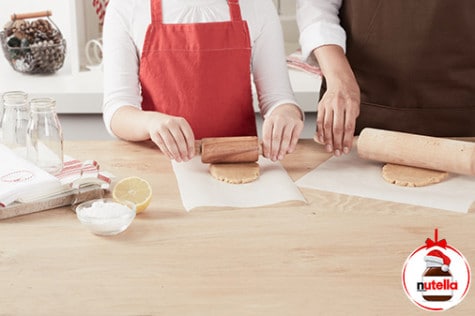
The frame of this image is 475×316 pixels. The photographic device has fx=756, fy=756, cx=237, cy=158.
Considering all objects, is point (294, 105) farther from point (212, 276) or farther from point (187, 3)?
point (212, 276)

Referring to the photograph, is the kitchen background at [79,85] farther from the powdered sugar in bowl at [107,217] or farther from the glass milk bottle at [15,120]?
the powdered sugar in bowl at [107,217]

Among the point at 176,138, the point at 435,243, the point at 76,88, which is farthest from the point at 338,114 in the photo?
the point at 76,88

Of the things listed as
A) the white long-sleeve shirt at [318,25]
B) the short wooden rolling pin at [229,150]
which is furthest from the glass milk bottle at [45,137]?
the white long-sleeve shirt at [318,25]

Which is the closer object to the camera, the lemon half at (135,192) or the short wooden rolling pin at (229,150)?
the lemon half at (135,192)

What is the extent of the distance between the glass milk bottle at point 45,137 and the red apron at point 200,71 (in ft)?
1.24

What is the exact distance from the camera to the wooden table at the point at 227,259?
102cm

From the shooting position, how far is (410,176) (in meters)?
1.49

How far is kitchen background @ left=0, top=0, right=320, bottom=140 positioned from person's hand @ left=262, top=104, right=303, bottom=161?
950 millimetres

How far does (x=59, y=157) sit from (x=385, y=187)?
0.63 m

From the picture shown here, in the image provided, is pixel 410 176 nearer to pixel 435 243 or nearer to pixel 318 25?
pixel 435 243

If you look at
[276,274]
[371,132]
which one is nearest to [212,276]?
[276,274]

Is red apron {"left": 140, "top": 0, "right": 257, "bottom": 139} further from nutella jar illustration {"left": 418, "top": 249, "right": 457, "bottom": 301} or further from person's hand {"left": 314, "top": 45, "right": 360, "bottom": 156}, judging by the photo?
nutella jar illustration {"left": 418, "top": 249, "right": 457, "bottom": 301}

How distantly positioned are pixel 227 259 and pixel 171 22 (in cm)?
81

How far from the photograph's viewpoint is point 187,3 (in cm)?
181
